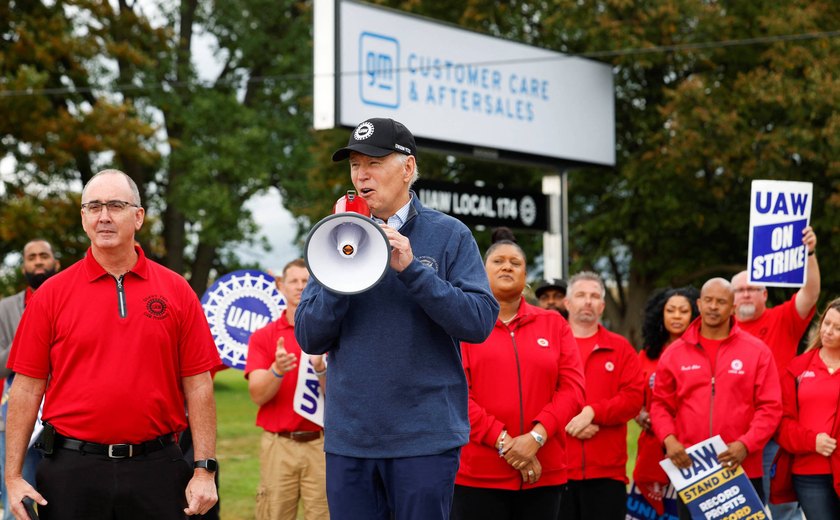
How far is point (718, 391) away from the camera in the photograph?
7.07m

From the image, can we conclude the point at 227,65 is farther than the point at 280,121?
Yes

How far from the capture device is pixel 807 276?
792cm

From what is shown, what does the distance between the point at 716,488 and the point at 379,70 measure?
7.22m

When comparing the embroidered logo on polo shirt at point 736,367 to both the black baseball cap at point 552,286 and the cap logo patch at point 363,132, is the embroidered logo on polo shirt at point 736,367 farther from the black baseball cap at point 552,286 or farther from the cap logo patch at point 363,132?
the cap logo patch at point 363,132

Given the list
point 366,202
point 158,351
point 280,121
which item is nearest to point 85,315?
point 158,351

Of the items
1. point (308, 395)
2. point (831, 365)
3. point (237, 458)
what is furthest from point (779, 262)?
point (237, 458)

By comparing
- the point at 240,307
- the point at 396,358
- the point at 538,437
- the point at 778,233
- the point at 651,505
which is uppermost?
the point at 778,233

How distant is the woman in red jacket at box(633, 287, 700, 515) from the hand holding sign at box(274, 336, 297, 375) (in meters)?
2.47

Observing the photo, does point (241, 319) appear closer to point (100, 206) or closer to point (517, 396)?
point (517, 396)

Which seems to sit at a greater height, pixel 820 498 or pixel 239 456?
pixel 820 498

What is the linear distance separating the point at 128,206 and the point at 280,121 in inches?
1118

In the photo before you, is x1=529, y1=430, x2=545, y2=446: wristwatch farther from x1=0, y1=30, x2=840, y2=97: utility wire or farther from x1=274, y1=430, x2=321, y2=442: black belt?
x1=0, y1=30, x2=840, y2=97: utility wire

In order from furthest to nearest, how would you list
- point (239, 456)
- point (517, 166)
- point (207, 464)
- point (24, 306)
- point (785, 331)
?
1. point (517, 166)
2. point (239, 456)
3. point (24, 306)
4. point (785, 331)
5. point (207, 464)

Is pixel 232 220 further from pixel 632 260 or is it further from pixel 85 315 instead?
pixel 85 315
